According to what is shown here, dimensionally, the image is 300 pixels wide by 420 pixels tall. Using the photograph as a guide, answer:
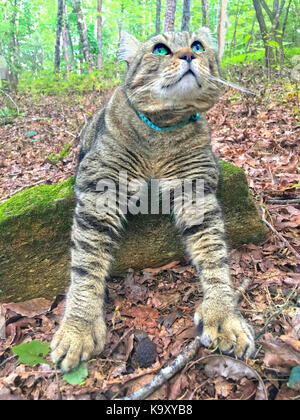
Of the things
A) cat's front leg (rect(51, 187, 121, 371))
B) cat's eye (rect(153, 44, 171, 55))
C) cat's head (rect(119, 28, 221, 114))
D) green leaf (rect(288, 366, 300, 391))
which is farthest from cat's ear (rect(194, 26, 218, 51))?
green leaf (rect(288, 366, 300, 391))

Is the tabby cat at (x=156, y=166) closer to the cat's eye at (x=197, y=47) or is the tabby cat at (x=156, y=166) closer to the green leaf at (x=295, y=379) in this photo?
the cat's eye at (x=197, y=47)

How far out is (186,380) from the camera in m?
1.86

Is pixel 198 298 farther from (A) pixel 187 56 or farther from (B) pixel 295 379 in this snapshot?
(A) pixel 187 56

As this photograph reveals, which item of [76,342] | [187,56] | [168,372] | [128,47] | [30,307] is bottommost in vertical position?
[30,307]

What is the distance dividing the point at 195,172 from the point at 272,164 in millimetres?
2175

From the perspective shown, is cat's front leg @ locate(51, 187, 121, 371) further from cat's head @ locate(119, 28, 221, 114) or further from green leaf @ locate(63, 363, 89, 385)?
cat's head @ locate(119, 28, 221, 114)

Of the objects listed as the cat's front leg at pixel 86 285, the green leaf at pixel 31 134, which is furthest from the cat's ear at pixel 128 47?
the green leaf at pixel 31 134

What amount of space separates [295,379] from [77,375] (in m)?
1.32

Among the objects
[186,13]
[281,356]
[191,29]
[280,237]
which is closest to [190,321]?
[281,356]

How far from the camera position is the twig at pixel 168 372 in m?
1.77

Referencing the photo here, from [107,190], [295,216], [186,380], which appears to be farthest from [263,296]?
[107,190]

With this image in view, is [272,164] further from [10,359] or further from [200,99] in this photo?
[10,359]

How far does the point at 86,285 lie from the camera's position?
101 inches
